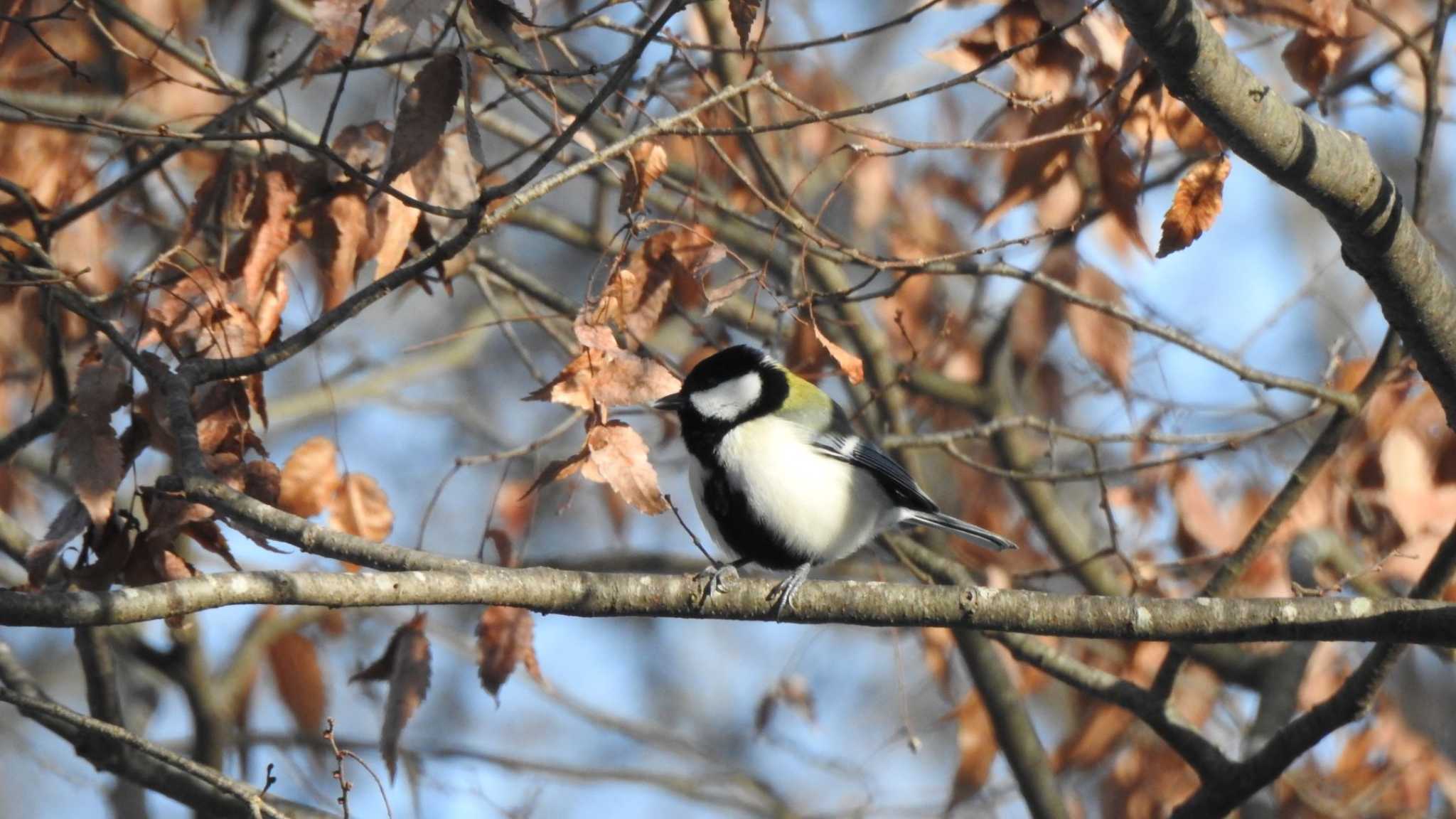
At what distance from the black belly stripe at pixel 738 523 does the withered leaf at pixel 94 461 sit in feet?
5.11

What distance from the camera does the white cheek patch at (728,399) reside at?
3527mm

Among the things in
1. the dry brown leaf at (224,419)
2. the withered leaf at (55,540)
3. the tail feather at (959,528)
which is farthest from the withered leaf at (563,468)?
the tail feather at (959,528)

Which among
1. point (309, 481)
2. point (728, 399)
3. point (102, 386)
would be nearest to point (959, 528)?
point (728, 399)

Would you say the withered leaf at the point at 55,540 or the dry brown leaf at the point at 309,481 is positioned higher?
the dry brown leaf at the point at 309,481

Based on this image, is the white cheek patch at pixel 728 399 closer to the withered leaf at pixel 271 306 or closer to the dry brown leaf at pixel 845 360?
the dry brown leaf at pixel 845 360

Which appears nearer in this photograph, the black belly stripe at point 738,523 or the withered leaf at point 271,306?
the withered leaf at point 271,306

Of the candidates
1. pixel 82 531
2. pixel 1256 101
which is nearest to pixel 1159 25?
pixel 1256 101

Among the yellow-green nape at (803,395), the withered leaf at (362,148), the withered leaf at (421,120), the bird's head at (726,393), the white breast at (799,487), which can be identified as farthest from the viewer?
the yellow-green nape at (803,395)

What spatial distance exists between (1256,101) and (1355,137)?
0.28 meters

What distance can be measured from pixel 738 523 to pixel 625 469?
117cm

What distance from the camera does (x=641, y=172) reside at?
8.13 ft

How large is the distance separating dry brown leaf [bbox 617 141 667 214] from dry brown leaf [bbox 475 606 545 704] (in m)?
0.93

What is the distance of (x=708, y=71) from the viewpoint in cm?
382

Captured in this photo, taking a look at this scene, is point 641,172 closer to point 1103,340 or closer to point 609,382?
point 609,382
